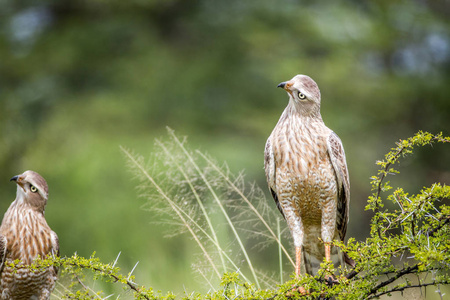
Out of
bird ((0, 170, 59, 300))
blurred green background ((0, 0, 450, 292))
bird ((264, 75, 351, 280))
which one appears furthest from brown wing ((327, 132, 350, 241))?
blurred green background ((0, 0, 450, 292))

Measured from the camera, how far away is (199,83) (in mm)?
11023

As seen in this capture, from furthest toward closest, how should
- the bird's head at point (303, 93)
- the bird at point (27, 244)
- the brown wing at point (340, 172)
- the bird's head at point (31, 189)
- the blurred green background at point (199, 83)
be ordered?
the blurred green background at point (199, 83), the bird's head at point (31, 189), the bird at point (27, 244), the brown wing at point (340, 172), the bird's head at point (303, 93)

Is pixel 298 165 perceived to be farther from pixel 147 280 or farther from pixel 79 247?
Result: pixel 79 247

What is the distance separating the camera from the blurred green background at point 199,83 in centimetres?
959

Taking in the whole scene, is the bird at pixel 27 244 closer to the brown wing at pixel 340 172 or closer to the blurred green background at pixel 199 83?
the brown wing at pixel 340 172

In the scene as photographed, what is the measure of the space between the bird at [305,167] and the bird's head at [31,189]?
4.46 feet

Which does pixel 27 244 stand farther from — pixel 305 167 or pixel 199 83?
pixel 199 83

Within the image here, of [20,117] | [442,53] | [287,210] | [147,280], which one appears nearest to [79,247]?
[20,117]

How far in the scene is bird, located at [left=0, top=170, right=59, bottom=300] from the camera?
3809mm

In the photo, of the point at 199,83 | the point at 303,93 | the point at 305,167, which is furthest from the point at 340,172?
the point at 199,83

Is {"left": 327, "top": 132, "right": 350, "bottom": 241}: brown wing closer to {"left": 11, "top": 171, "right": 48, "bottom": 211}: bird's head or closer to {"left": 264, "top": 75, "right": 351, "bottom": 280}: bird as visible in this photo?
{"left": 264, "top": 75, "right": 351, "bottom": 280}: bird

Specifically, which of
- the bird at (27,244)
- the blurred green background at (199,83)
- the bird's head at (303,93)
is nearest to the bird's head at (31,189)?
the bird at (27,244)

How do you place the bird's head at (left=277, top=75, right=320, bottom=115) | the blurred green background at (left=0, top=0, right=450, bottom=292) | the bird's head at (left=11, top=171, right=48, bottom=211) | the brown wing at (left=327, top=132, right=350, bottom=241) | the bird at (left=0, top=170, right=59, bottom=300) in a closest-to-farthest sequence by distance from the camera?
the bird's head at (left=277, top=75, right=320, bottom=115), the brown wing at (left=327, top=132, right=350, bottom=241), the bird at (left=0, top=170, right=59, bottom=300), the bird's head at (left=11, top=171, right=48, bottom=211), the blurred green background at (left=0, top=0, right=450, bottom=292)

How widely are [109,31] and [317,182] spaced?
8.80m
